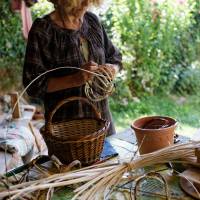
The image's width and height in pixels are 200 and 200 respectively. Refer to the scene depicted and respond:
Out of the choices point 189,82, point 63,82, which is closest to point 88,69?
point 63,82

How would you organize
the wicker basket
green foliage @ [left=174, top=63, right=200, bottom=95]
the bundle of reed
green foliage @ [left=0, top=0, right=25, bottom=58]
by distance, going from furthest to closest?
green foliage @ [left=174, top=63, right=200, bottom=95] < green foliage @ [left=0, top=0, right=25, bottom=58] < the wicker basket < the bundle of reed

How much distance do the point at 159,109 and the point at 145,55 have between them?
612 mm

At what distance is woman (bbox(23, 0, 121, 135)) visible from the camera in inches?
64.9

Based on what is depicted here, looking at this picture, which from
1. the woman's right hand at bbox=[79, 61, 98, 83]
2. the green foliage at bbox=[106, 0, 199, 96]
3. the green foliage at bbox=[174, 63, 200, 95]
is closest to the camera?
the woman's right hand at bbox=[79, 61, 98, 83]

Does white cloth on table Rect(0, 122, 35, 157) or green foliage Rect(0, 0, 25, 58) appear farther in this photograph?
green foliage Rect(0, 0, 25, 58)

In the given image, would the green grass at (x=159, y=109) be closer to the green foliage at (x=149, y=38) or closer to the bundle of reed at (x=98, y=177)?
the green foliage at (x=149, y=38)

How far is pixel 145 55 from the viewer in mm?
4469

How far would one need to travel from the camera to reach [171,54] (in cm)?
468

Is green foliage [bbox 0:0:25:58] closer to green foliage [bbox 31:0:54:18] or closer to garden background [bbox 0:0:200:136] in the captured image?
garden background [bbox 0:0:200:136]

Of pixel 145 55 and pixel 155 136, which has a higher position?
pixel 155 136

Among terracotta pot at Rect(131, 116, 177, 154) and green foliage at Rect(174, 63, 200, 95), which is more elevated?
terracotta pot at Rect(131, 116, 177, 154)

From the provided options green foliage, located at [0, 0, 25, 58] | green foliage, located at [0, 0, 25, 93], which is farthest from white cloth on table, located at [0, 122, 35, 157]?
green foliage, located at [0, 0, 25, 58]

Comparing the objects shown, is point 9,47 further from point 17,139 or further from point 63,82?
point 63,82

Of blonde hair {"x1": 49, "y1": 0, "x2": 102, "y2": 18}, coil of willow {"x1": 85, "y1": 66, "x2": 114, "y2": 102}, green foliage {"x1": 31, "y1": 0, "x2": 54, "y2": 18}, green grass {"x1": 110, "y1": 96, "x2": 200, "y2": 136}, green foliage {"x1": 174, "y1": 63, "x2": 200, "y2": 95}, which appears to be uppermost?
blonde hair {"x1": 49, "y1": 0, "x2": 102, "y2": 18}
